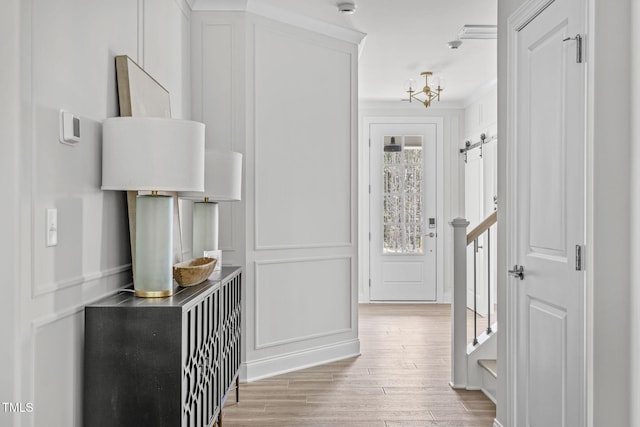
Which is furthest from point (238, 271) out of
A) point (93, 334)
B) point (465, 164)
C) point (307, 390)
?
point (465, 164)

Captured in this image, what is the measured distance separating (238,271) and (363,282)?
167 inches

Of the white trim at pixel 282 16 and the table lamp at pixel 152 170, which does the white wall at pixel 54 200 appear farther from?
the white trim at pixel 282 16

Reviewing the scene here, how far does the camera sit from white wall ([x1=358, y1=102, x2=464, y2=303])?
7254 mm

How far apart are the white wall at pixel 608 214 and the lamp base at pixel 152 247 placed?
5.17ft

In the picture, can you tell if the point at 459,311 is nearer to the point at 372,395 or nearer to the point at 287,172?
the point at 372,395

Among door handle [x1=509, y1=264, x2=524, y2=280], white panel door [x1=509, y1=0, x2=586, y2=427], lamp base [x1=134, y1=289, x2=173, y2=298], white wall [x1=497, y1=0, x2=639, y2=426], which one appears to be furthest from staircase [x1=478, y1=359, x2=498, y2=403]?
Result: lamp base [x1=134, y1=289, x2=173, y2=298]

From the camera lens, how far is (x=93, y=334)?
1933mm

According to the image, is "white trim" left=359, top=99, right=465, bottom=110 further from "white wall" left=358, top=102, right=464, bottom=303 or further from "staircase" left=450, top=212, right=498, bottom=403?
"staircase" left=450, top=212, right=498, bottom=403

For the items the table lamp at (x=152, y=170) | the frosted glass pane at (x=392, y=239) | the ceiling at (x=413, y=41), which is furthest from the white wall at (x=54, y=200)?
the frosted glass pane at (x=392, y=239)

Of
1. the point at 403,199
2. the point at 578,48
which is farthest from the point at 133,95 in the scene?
the point at 403,199

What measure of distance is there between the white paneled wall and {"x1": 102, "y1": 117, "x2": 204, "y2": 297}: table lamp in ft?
5.56

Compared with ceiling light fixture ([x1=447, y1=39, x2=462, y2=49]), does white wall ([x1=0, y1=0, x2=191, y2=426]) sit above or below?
below

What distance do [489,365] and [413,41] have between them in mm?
2720

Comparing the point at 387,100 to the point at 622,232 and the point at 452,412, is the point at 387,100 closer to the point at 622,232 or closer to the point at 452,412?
the point at 452,412
